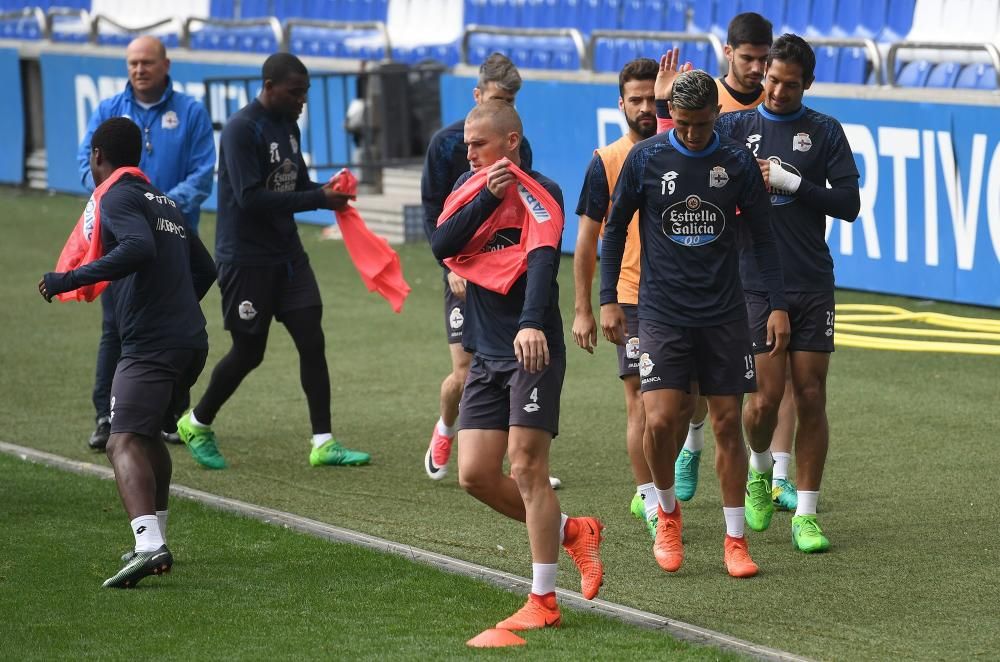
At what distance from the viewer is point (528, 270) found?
5797 mm

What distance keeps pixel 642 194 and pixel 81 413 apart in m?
5.13

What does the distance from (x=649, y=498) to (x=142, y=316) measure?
2.37 metres

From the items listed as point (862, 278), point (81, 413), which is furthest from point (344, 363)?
point (862, 278)

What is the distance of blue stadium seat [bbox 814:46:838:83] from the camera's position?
592 inches

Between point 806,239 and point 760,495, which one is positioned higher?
point 806,239

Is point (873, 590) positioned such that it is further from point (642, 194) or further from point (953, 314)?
point (953, 314)

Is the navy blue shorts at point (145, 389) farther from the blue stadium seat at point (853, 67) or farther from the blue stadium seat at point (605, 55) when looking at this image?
the blue stadium seat at point (605, 55)

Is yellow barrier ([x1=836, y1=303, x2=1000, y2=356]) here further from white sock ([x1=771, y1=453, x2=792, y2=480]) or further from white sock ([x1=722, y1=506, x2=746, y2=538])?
white sock ([x1=722, y1=506, x2=746, y2=538])

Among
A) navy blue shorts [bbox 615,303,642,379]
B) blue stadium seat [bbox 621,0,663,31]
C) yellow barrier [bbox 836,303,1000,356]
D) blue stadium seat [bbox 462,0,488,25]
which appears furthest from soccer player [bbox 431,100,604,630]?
blue stadium seat [bbox 462,0,488,25]

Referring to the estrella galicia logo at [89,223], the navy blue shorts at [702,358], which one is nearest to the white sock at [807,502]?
the navy blue shorts at [702,358]

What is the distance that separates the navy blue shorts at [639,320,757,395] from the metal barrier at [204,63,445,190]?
1190cm

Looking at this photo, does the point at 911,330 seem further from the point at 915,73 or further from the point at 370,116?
the point at 370,116

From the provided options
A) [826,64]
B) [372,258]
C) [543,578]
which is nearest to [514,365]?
[543,578]

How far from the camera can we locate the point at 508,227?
5.99 m
